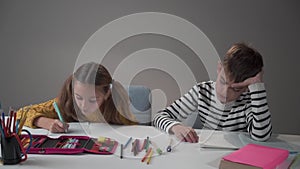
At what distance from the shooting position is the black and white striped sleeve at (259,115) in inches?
50.9

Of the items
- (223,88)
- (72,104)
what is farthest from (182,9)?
(72,104)

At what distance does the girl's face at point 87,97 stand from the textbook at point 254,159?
0.65 meters

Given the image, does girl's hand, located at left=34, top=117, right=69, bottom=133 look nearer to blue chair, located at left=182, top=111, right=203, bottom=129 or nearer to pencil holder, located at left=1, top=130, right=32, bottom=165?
pencil holder, located at left=1, top=130, right=32, bottom=165

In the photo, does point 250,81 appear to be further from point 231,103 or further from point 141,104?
point 141,104

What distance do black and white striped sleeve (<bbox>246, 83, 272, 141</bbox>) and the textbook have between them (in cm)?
25

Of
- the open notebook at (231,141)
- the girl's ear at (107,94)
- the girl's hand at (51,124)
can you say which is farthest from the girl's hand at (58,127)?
the open notebook at (231,141)

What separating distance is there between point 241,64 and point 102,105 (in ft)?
2.02

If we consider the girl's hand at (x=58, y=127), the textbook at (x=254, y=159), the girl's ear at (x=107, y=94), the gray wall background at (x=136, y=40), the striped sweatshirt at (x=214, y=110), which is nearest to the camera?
the textbook at (x=254, y=159)

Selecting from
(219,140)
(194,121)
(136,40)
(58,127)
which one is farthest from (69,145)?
(136,40)

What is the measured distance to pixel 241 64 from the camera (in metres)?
1.39

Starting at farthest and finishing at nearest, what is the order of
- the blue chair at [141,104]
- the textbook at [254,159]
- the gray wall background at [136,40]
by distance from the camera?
1. the gray wall background at [136,40]
2. the blue chair at [141,104]
3. the textbook at [254,159]

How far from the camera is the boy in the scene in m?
1.32

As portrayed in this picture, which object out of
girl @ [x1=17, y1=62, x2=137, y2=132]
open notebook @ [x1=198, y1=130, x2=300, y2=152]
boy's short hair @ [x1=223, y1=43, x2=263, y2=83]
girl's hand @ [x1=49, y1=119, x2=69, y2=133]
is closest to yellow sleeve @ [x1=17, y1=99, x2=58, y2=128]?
girl @ [x1=17, y1=62, x2=137, y2=132]

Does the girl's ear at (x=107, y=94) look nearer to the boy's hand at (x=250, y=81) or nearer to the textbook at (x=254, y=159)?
the boy's hand at (x=250, y=81)
